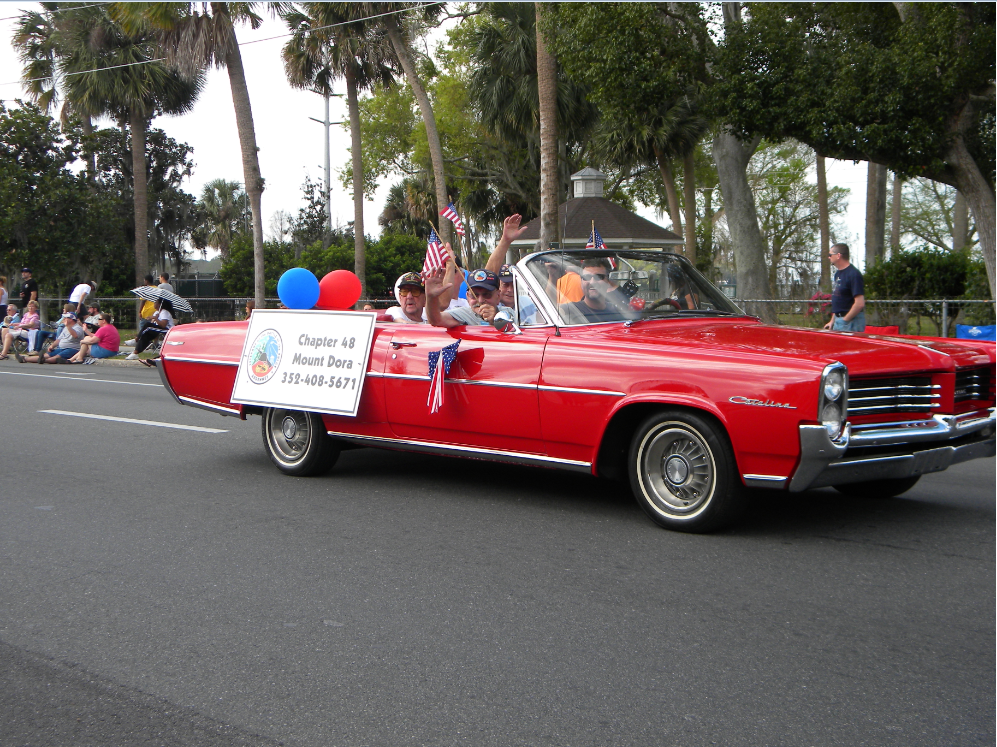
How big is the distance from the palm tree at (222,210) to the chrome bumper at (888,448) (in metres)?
67.5

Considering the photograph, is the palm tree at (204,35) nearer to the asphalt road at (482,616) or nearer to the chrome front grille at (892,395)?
the asphalt road at (482,616)

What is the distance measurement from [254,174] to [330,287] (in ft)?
56.2

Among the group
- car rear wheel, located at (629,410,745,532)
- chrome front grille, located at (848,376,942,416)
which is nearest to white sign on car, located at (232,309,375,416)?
car rear wheel, located at (629,410,745,532)

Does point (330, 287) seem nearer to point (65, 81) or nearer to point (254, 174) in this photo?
point (254, 174)

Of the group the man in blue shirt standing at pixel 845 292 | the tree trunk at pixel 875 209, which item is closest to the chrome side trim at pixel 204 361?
the man in blue shirt standing at pixel 845 292

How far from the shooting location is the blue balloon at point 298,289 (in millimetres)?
7246

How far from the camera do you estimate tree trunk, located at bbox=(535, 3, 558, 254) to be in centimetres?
1798

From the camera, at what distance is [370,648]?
381 cm

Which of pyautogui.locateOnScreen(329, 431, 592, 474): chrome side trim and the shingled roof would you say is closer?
pyautogui.locateOnScreen(329, 431, 592, 474): chrome side trim

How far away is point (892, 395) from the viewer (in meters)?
5.19

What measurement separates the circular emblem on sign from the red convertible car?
0.31 meters

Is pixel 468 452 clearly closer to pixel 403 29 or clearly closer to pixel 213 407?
pixel 213 407

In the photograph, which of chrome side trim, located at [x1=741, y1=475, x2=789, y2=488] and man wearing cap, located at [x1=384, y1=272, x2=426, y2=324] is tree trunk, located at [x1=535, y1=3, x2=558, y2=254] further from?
chrome side trim, located at [x1=741, y1=475, x2=789, y2=488]

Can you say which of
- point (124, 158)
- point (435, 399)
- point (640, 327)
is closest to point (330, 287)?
point (435, 399)
